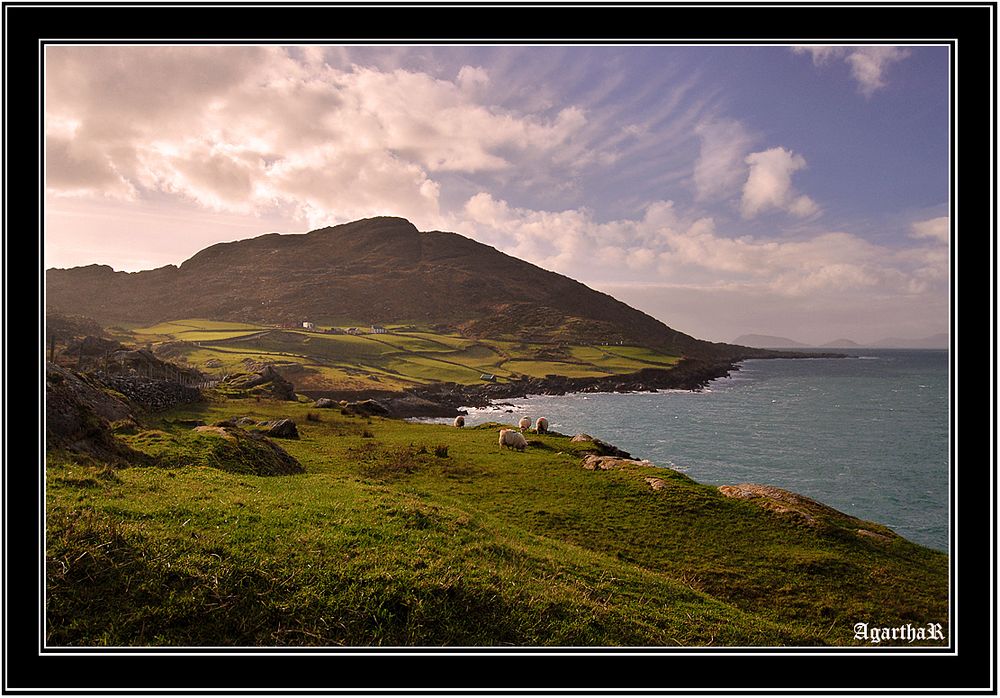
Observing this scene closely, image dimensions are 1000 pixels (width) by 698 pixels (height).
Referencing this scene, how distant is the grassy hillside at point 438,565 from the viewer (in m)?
5.00

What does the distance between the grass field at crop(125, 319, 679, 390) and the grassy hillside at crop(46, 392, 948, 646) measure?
183 ft

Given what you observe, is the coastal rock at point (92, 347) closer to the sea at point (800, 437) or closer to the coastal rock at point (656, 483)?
the sea at point (800, 437)

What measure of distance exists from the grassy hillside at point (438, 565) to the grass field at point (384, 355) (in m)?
55.7

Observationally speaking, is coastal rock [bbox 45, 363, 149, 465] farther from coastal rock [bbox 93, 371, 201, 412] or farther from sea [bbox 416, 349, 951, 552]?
coastal rock [bbox 93, 371, 201, 412]

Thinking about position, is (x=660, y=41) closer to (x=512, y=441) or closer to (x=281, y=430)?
(x=512, y=441)

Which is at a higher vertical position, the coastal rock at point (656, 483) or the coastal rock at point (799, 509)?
the coastal rock at point (656, 483)

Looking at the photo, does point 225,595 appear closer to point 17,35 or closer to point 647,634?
point 647,634

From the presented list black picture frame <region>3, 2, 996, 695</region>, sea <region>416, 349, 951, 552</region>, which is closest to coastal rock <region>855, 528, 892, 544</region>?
sea <region>416, 349, 951, 552</region>

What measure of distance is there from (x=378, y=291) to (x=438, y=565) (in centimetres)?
14349

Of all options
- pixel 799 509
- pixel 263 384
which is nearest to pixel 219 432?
pixel 799 509

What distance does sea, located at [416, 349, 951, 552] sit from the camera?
2800 centimetres

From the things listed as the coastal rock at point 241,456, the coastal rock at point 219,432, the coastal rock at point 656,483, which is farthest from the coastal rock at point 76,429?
the coastal rock at point 656,483

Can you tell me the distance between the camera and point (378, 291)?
468 feet

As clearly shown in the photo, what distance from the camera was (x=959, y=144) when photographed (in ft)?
18.5
